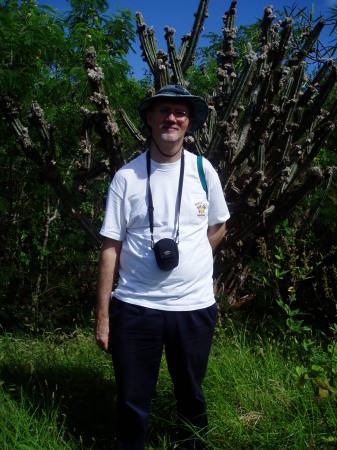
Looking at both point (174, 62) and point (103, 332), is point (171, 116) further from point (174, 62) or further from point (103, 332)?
point (174, 62)

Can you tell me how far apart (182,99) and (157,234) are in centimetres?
70

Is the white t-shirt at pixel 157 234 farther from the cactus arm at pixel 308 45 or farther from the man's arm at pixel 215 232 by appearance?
the cactus arm at pixel 308 45

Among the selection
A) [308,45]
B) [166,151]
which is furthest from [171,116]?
[308,45]

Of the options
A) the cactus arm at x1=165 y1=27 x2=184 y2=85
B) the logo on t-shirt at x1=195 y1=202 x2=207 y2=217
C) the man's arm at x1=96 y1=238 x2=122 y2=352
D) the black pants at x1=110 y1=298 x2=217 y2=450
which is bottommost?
the black pants at x1=110 y1=298 x2=217 y2=450

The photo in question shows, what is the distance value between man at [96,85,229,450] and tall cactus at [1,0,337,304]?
1.21 m

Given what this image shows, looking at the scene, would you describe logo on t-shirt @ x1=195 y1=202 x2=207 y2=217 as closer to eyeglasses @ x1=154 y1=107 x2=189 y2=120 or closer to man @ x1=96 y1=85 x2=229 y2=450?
man @ x1=96 y1=85 x2=229 y2=450

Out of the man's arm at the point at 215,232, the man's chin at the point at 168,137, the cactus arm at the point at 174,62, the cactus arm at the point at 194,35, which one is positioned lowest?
the man's arm at the point at 215,232

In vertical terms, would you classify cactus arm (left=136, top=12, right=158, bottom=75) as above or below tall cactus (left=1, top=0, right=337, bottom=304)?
above

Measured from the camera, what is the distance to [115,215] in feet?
7.68

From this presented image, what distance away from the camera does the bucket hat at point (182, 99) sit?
238 cm

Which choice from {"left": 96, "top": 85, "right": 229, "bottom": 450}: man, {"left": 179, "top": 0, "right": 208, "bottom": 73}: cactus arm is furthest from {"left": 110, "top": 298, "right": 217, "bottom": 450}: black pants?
{"left": 179, "top": 0, "right": 208, "bottom": 73}: cactus arm

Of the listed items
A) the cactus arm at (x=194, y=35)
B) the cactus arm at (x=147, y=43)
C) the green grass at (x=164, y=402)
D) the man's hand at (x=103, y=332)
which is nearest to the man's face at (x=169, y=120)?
the man's hand at (x=103, y=332)

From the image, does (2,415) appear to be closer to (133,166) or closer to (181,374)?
(181,374)

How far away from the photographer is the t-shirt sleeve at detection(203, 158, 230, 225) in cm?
248
